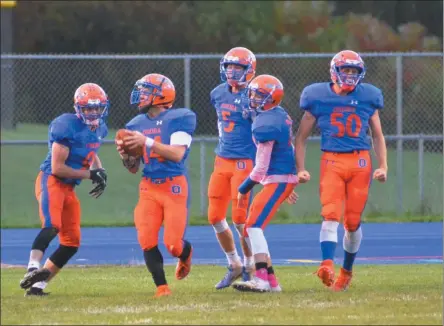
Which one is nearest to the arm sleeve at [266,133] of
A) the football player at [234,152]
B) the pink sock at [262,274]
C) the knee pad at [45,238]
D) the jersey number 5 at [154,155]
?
the football player at [234,152]

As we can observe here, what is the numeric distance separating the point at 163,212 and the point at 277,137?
1.07m

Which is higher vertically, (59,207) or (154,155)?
(154,155)

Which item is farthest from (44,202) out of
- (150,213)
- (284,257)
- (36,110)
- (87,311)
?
(36,110)

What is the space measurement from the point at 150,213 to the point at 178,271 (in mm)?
614

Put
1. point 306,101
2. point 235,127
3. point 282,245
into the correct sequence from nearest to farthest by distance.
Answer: point 306,101 → point 235,127 → point 282,245

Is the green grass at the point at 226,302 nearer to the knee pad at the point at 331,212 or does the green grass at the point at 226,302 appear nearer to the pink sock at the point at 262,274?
the pink sock at the point at 262,274

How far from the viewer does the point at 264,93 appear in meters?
9.58

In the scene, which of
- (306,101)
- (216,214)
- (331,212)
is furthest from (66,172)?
(331,212)

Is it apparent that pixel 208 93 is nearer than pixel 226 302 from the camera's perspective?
No

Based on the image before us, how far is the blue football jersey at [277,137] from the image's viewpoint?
944 cm

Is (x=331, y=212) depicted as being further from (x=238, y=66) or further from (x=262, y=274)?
(x=238, y=66)

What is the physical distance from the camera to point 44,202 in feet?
32.0

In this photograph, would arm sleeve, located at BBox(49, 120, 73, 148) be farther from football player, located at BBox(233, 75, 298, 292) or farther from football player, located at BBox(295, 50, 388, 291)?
football player, located at BBox(295, 50, 388, 291)

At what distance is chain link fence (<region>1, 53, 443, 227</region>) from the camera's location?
1916 cm
